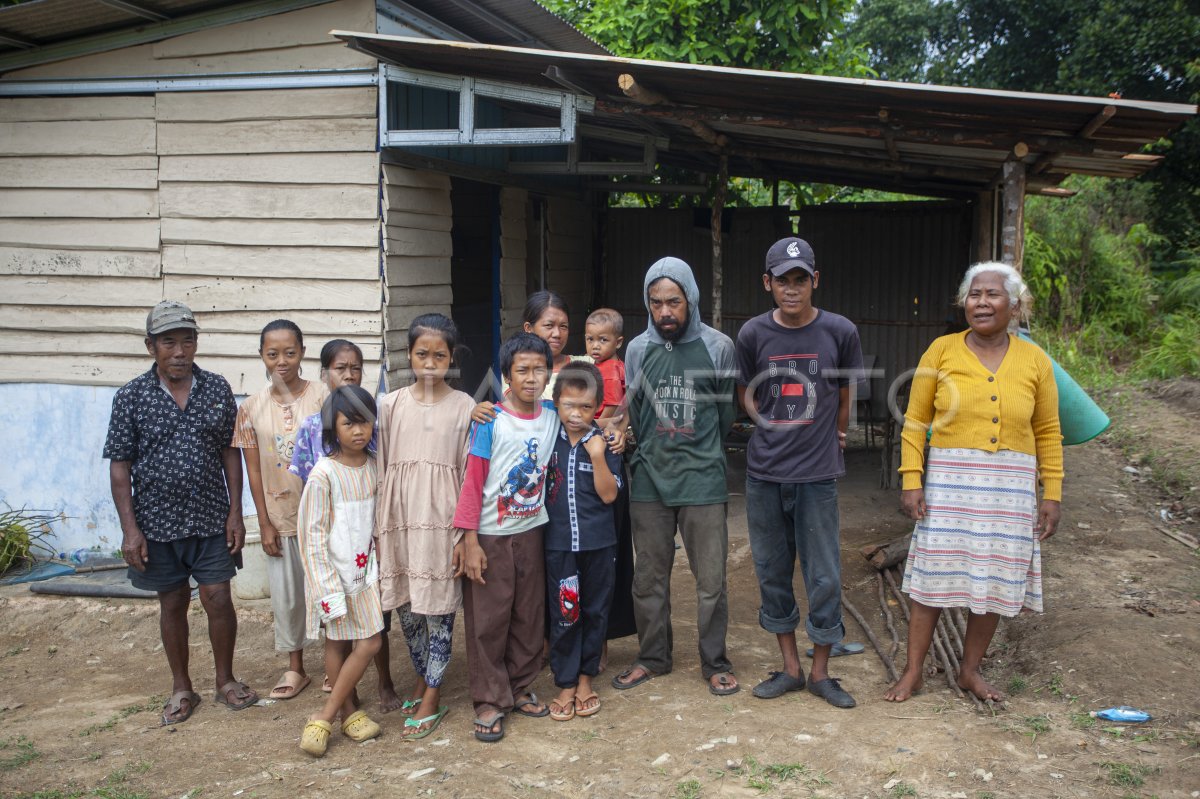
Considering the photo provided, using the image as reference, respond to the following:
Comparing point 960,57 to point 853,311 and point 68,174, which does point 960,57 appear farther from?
point 68,174

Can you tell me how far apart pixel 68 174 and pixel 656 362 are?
4.72 metres

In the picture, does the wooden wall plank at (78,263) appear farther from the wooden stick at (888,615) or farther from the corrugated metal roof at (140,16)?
the wooden stick at (888,615)

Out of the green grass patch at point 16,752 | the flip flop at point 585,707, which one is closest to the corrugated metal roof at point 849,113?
the flip flop at point 585,707

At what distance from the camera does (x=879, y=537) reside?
6.30 meters

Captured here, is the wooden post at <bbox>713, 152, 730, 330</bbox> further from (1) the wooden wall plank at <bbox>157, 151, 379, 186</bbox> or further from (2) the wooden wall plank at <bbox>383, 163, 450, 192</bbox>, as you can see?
(1) the wooden wall plank at <bbox>157, 151, 379, 186</bbox>

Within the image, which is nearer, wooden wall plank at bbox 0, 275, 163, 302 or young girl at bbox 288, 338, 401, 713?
young girl at bbox 288, 338, 401, 713

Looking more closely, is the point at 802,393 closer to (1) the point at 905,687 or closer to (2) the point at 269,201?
(1) the point at 905,687

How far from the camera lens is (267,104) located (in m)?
5.82

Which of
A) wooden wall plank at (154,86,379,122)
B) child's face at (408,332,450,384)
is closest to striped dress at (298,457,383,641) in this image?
child's face at (408,332,450,384)

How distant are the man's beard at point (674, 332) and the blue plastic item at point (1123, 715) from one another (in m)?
2.15

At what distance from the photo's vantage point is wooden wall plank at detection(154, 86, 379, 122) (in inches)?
224

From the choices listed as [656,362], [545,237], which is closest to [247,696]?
[656,362]

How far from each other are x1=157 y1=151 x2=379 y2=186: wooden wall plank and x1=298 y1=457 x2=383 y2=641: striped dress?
272 centimetres

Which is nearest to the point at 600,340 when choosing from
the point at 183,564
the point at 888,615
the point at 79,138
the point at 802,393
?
the point at 802,393
